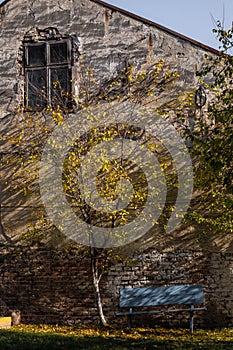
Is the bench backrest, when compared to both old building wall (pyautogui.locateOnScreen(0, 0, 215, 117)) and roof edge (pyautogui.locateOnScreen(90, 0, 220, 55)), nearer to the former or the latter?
old building wall (pyautogui.locateOnScreen(0, 0, 215, 117))

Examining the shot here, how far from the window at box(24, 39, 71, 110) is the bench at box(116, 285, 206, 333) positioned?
4.23m

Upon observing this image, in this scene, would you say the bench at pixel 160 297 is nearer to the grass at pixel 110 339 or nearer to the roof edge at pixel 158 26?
the grass at pixel 110 339

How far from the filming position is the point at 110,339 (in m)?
8.66

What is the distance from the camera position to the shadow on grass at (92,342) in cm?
777

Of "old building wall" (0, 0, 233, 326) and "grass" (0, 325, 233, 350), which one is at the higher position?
"old building wall" (0, 0, 233, 326)

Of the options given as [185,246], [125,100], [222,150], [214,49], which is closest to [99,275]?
[185,246]

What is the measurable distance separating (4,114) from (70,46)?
2.06m

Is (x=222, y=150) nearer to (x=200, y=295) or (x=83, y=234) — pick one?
(x=200, y=295)

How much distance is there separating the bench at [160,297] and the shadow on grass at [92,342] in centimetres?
90

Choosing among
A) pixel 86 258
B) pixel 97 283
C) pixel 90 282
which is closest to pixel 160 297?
pixel 97 283

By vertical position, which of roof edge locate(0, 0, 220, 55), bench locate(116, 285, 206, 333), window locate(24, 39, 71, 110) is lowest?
bench locate(116, 285, 206, 333)

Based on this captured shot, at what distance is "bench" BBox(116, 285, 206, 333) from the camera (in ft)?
31.8

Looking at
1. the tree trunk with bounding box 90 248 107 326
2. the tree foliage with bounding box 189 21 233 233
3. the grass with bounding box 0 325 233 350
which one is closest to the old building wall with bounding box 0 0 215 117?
the tree foliage with bounding box 189 21 233 233

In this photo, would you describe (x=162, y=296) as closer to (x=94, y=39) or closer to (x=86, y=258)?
(x=86, y=258)
